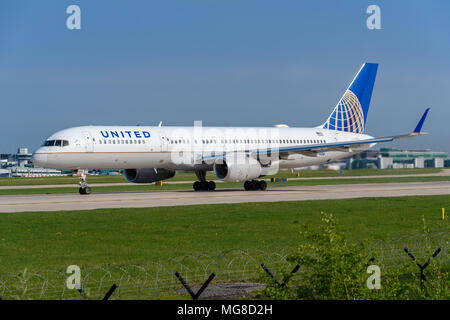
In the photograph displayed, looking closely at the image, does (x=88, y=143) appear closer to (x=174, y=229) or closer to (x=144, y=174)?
(x=144, y=174)

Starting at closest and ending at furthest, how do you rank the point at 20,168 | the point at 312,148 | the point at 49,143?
1. the point at 49,143
2. the point at 312,148
3. the point at 20,168

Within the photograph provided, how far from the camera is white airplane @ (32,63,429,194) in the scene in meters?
40.1

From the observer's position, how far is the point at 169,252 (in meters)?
18.1

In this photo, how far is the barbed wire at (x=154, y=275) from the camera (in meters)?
12.6

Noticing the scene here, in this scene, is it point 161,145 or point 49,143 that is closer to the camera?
point 49,143

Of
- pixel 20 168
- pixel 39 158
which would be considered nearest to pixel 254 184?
pixel 39 158

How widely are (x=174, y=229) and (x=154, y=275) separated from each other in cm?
846

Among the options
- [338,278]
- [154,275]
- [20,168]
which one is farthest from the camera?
[20,168]

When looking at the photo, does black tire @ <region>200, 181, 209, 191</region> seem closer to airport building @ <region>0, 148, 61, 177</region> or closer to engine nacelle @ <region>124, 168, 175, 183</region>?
engine nacelle @ <region>124, 168, 175, 183</region>

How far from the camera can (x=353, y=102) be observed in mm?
56688

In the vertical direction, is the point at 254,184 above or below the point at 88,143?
below

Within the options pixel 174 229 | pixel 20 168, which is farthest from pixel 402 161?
pixel 174 229

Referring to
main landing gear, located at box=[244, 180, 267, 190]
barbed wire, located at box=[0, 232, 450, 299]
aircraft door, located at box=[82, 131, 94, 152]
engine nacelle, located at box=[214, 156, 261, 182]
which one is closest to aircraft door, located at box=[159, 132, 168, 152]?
engine nacelle, located at box=[214, 156, 261, 182]
